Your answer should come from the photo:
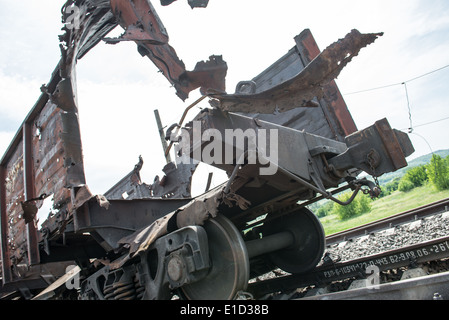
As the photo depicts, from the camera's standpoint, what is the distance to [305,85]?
9.23 feet

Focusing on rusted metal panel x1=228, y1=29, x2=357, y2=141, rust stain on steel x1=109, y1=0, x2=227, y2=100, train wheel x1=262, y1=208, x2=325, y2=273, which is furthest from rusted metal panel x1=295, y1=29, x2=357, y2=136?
rust stain on steel x1=109, y1=0, x2=227, y2=100

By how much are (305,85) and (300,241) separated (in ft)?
6.98

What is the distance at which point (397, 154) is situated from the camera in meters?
2.96

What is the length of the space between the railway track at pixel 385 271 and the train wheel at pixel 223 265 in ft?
1.88

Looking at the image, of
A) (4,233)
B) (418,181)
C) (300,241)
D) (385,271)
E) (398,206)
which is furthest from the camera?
(418,181)

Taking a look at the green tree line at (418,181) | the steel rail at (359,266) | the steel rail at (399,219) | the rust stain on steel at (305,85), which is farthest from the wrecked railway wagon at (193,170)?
the green tree line at (418,181)

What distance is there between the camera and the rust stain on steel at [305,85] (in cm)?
260

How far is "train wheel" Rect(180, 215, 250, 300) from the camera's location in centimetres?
266

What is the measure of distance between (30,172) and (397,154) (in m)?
5.03

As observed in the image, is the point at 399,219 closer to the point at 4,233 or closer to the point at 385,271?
the point at 385,271

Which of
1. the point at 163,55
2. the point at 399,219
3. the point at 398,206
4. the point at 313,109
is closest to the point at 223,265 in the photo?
→ the point at 163,55

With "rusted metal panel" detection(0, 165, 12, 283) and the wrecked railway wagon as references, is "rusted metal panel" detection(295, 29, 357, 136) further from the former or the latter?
"rusted metal panel" detection(0, 165, 12, 283)

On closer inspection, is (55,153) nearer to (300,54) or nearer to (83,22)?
(83,22)

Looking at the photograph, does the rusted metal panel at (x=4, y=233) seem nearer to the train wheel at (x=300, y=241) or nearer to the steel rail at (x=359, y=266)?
the steel rail at (x=359, y=266)
